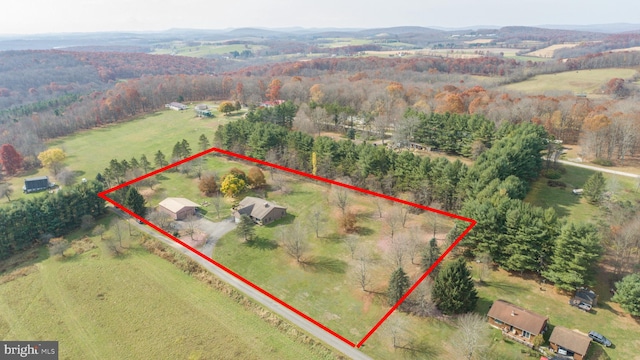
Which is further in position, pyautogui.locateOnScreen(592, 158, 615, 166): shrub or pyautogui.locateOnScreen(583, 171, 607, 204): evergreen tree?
pyautogui.locateOnScreen(592, 158, 615, 166): shrub

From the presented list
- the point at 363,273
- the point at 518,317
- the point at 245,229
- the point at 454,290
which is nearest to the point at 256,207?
the point at 245,229

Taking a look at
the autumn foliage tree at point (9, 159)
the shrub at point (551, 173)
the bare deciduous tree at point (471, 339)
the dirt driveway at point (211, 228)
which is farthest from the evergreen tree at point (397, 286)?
the autumn foliage tree at point (9, 159)

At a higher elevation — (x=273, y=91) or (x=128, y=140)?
(x=273, y=91)

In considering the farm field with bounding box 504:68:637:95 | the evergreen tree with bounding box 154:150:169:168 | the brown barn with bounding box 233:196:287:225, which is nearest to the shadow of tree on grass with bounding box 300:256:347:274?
the brown barn with bounding box 233:196:287:225

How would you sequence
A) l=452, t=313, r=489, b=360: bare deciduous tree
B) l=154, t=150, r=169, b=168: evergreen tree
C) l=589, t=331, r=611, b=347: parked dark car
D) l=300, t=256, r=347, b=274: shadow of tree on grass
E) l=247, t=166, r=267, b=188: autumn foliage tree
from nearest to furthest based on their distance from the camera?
l=452, t=313, r=489, b=360: bare deciduous tree < l=589, t=331, r=611, b=347: parked dark car < l=300, t=256, r=347, b=274: shadow of tree on grass < l=247, t=166, r=267, b=188: autumn foliage tree < l=154, t=150, r=169, b=168: evergreen tree

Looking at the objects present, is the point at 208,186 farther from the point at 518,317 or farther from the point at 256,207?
the point at 518,317

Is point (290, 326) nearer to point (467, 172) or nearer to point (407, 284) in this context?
point (407, 284)

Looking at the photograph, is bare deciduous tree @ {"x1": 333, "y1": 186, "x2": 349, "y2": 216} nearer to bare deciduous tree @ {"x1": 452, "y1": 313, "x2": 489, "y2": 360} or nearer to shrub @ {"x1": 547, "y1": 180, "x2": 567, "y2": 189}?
bare deciduous tree @ {"x1": 452, "y1": 313, "x2": 489, "y2": 360}
